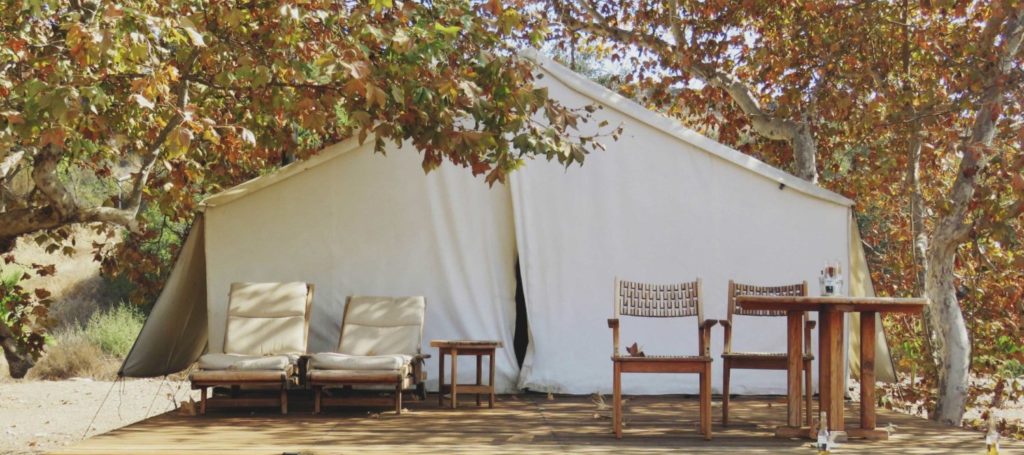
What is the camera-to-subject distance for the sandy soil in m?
10.2

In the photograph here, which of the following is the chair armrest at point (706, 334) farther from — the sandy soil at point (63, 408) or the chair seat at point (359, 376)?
the sandy soil at point (63, 408)

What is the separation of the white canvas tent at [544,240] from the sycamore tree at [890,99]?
3.02 ft

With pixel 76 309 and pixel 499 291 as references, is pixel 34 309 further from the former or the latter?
Result: pixel 76 309

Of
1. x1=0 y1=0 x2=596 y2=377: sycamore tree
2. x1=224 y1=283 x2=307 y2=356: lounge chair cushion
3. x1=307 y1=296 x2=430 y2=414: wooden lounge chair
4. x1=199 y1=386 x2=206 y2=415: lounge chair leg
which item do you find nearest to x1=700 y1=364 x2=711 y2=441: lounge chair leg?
x1=0 y1=0 x2=596 y2=377: sycamore tree

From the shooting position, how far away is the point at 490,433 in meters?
5.34

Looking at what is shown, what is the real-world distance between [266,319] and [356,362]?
93cm

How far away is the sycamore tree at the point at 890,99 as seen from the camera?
710cm

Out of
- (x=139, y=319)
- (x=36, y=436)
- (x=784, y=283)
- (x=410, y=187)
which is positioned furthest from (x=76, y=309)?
(x=784, y=283)

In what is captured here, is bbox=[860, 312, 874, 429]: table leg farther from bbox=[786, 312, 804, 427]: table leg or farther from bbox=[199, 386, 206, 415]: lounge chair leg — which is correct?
bbox=[199, 386, 206, 415]: lounge chair leg

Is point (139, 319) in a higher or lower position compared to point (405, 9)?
lower

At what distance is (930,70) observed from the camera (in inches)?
340

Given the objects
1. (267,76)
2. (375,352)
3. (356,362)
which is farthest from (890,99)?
(267,76)

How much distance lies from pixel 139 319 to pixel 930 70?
38.3 feet

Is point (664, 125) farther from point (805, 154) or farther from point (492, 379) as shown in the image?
point (805, 154)
